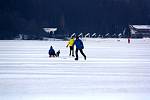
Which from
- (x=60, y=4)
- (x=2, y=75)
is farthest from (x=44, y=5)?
(x=2, y=75)

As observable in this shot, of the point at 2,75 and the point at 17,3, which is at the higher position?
the point at 17,3

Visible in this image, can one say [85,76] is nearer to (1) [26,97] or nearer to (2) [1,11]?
(1) [26,97]

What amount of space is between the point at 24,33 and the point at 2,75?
7717 centimetres

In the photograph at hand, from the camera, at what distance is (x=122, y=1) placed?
116688 millimetres

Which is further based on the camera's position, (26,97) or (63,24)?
(63,24)

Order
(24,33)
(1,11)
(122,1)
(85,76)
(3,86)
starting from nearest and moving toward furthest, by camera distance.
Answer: (3,86) → (85,76) → (24,33) → (1,11) → (122,1)

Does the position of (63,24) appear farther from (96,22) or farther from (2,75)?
(2,75)

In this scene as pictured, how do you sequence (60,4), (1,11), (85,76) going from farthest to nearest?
(60,4) → (1,11) → (85,76)

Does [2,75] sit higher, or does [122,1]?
[122,1]

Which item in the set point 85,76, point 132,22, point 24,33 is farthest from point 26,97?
point 132,22

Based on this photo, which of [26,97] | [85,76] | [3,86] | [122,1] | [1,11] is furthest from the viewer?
[122,1]

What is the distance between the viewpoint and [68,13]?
341ft

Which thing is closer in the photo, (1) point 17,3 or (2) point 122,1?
(1) point 17,3

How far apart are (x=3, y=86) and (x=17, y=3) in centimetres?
9518
